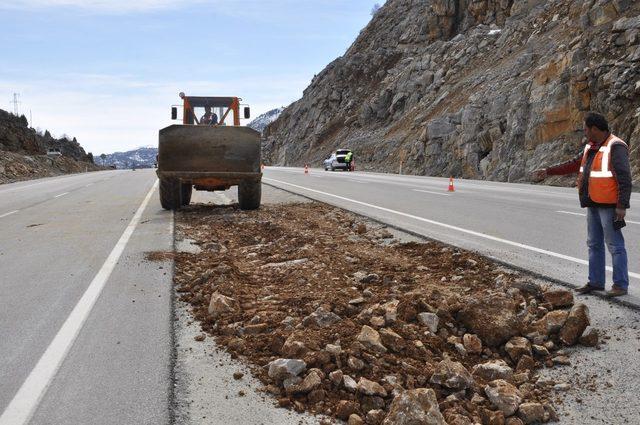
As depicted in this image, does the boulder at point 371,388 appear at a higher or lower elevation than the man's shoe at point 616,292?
lower

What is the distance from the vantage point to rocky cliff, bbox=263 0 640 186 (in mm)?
26938

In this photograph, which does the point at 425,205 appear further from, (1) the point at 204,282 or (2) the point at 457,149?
(2) the point at 457,149

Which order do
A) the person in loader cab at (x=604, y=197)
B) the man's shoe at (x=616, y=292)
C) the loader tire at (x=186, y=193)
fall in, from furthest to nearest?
the loader tire at (x=186, y=193)
the person in loader cab at (x=604, y=197)
the man's shoe at (x=616, y=292)

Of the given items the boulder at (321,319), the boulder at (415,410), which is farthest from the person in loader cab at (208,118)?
the boulder at (415,410)

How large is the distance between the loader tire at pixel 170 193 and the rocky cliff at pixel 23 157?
1199 inches

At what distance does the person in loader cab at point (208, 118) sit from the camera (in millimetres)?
15938

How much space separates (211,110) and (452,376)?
44.3 ft

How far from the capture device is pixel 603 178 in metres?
5.73

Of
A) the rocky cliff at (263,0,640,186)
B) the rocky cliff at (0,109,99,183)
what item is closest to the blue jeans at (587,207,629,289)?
the rocky cliff at (263,0,640,186)

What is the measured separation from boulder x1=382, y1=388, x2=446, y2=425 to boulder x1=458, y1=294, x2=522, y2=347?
132cm

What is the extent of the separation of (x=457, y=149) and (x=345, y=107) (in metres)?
35.1

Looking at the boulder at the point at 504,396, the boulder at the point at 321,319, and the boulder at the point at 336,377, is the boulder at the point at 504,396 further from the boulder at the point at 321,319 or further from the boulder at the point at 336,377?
the boulder at the point at 321,319

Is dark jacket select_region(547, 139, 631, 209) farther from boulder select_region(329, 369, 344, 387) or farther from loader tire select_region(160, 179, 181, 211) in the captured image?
loader tire select_region(160, 179, 181, 211)

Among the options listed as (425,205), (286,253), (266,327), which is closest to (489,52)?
(425,205)
